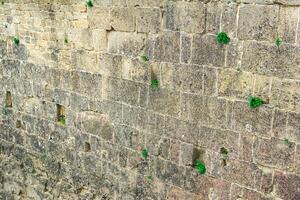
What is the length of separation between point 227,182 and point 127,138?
4.84ft

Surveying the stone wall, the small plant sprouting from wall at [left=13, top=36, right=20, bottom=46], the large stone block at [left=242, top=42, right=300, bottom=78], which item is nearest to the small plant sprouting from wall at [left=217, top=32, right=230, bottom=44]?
the stone wall

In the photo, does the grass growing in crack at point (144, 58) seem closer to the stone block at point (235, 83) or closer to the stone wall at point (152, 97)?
the stone wall at point (152, 97)

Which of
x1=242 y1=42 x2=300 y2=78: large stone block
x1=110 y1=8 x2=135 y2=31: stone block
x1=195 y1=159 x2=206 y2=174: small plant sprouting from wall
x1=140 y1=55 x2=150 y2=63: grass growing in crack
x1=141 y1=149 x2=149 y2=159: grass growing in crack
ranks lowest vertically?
x1=141 y1=149 x2=149 y2=159: grass growing in crack

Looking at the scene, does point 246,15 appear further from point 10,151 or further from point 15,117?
point 10,151

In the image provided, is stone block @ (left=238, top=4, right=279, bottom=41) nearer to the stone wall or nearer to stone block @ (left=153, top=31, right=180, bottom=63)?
the stone wall

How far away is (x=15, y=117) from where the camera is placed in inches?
295

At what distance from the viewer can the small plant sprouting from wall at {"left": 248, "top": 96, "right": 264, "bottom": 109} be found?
4.21 metres

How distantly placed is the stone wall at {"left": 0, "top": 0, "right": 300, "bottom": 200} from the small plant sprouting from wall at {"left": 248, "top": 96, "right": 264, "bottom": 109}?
38 mm

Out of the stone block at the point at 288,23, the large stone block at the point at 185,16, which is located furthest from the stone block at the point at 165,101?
the stone block at the point at 288,23

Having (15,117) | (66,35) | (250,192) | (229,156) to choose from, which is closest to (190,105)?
(229,156)

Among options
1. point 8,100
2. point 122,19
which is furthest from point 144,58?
point 8,100

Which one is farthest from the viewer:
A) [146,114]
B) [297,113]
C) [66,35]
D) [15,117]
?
[15,117]

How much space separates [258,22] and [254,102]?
2.43 ft

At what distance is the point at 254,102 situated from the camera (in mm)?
4238
